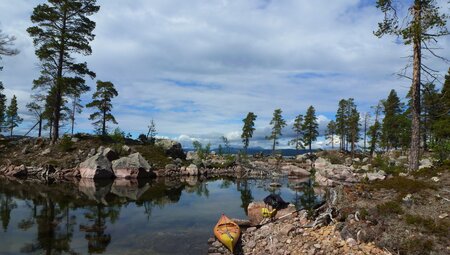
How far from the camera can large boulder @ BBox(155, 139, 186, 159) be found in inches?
2047

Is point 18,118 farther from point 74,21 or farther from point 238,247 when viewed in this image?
point 238,247

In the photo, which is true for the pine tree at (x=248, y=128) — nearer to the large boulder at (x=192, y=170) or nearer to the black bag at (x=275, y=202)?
the large boulder at (x=192, y=170)

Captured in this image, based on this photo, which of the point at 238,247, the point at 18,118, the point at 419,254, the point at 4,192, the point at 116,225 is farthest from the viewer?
the point at 18,118

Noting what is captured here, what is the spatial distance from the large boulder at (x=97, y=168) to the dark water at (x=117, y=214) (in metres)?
2.10

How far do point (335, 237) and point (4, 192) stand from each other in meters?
27.9

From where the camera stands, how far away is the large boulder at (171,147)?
52.0m

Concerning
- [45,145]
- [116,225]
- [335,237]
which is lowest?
[116,225]

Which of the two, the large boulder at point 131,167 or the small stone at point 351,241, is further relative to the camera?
the large boulder at point 131,167

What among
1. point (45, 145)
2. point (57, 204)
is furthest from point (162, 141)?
point (57, 204)

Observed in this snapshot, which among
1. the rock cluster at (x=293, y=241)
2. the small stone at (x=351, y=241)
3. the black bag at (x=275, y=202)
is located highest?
the black bag at (x=275, y=202)

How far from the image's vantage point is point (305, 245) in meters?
12.5

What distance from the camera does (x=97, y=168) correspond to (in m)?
39.8

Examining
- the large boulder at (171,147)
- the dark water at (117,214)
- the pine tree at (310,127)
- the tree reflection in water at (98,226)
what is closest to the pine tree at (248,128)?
the pine tree at (310,127)

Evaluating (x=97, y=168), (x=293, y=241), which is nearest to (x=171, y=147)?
(x=97, y=168)
